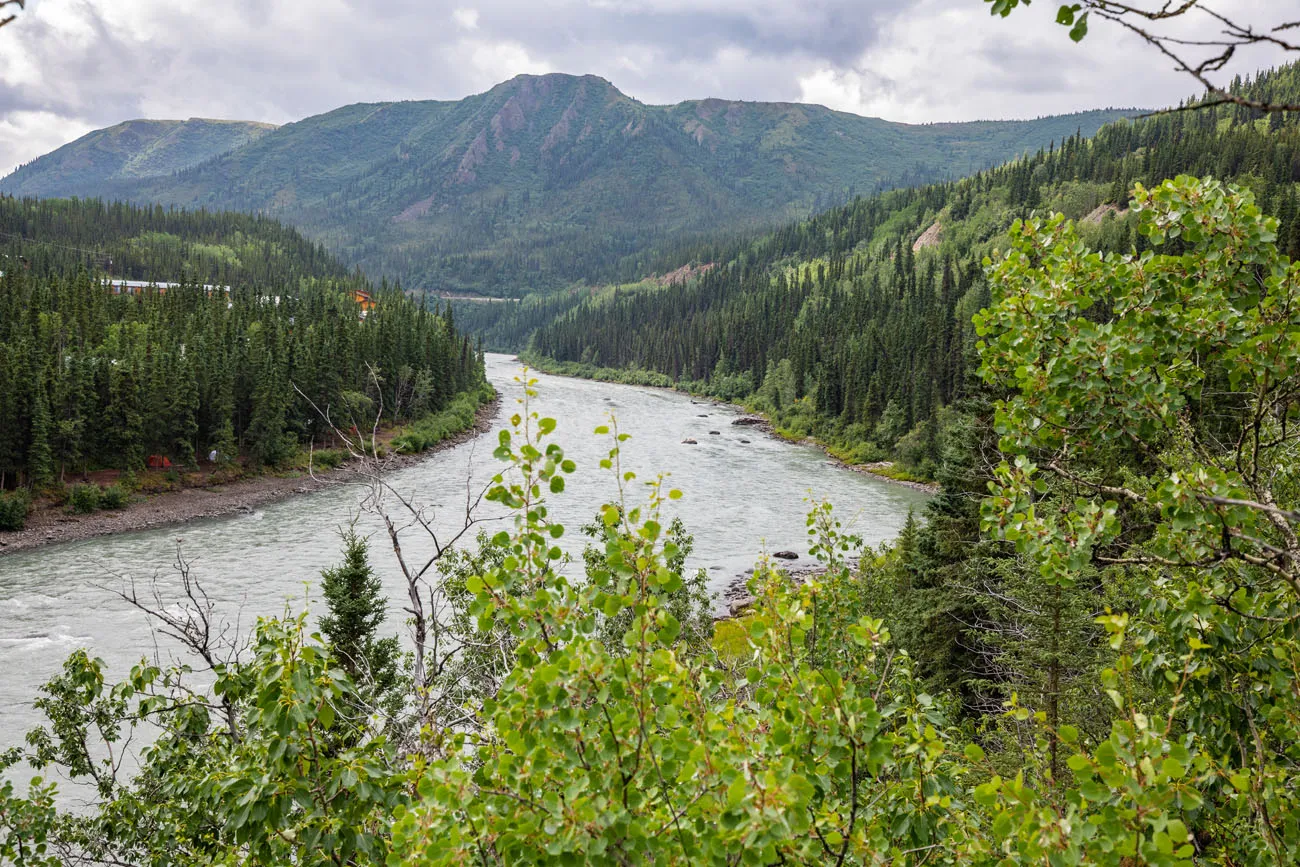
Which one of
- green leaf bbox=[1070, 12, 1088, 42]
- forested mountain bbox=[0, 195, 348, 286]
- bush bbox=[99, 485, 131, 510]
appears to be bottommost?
bush bbox=[99, 485, 131, 510]

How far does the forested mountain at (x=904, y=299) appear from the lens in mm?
86562

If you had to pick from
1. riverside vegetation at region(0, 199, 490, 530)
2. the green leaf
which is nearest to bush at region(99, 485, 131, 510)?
riverside vegetation at region(0, 199, 490, 530)

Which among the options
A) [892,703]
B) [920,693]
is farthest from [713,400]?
[892,703]

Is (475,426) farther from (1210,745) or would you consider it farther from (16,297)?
(1210,745)

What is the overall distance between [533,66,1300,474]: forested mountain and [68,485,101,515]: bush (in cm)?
5512

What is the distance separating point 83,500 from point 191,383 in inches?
569

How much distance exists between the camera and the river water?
2903 centimetres

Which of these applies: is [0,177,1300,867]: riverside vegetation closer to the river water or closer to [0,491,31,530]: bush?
the river water

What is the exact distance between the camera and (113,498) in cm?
4972

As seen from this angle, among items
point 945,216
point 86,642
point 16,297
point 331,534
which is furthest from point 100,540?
point 945,216

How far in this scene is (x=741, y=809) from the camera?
2.94m

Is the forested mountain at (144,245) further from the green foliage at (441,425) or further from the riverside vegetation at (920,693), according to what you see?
the riverside vegetation at (920,693)

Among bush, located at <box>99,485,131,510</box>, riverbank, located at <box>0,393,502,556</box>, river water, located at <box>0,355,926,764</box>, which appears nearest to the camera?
river water, located at <box>0,355,926,764</box>

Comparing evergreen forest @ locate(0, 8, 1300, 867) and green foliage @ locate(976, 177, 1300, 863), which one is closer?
evergreen forest @ locate(0, 8, 1300, 867)
